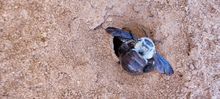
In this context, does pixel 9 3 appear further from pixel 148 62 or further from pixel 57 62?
pixel 148 62

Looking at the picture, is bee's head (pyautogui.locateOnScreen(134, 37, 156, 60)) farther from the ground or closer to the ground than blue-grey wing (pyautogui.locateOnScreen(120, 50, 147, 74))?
farther from the ground

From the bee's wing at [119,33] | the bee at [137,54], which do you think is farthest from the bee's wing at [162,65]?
the bee's wing at [119,33]

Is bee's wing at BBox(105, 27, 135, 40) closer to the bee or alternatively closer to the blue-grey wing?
the bee

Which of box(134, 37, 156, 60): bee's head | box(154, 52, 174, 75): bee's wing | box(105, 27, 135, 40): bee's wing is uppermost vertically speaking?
box(105, 27, 135, 40): bee's wing

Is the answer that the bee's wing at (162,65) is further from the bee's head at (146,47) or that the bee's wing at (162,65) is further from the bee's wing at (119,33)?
the bee's wing at (119,33)

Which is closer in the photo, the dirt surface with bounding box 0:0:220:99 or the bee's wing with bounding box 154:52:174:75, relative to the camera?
the dirt surface with bounding box 0:0:220:99

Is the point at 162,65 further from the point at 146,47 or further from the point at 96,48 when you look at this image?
the point at 96,48

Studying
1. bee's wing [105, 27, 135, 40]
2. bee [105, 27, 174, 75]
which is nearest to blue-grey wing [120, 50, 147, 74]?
bee [105, 27, 174, 75]
